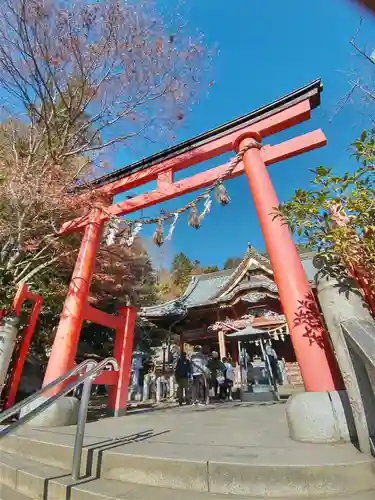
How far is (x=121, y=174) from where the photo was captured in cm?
650

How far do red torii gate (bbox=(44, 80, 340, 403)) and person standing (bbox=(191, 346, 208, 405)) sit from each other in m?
2.69

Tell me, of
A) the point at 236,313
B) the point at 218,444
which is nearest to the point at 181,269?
the point at 236,313

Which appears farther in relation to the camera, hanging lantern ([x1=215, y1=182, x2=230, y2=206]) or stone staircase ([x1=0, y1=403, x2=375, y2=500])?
hanging lantern ([x1=215, y1=182, x2=230, y2=206])

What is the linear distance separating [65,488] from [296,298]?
9.41 ft

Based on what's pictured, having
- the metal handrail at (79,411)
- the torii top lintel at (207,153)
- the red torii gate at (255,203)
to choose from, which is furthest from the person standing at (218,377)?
the metal handrail at (79,411)

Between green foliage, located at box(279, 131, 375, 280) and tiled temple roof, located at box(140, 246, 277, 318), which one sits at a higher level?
tiled temple roof, located at box(140, 246, 277, 318)

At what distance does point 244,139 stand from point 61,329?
478 cm

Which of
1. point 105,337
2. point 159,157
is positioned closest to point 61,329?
point 159,157

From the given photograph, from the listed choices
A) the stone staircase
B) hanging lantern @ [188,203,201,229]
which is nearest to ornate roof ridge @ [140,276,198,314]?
hanging lantern @ [188,203,201,229]

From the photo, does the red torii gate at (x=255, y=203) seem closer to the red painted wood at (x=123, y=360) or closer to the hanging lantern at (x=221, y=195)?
the red painted wood at (x=123, y=360)

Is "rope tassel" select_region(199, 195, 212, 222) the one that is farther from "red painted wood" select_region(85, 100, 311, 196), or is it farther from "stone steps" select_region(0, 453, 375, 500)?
"stone steps" select_region(0, 453, 375, 500)

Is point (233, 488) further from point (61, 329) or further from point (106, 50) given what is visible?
point (106, 50)

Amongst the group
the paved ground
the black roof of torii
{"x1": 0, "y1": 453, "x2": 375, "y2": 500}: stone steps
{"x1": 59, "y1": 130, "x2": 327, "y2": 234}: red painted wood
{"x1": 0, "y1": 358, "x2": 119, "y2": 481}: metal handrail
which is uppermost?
the black roof of torii

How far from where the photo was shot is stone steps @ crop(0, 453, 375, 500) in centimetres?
188
